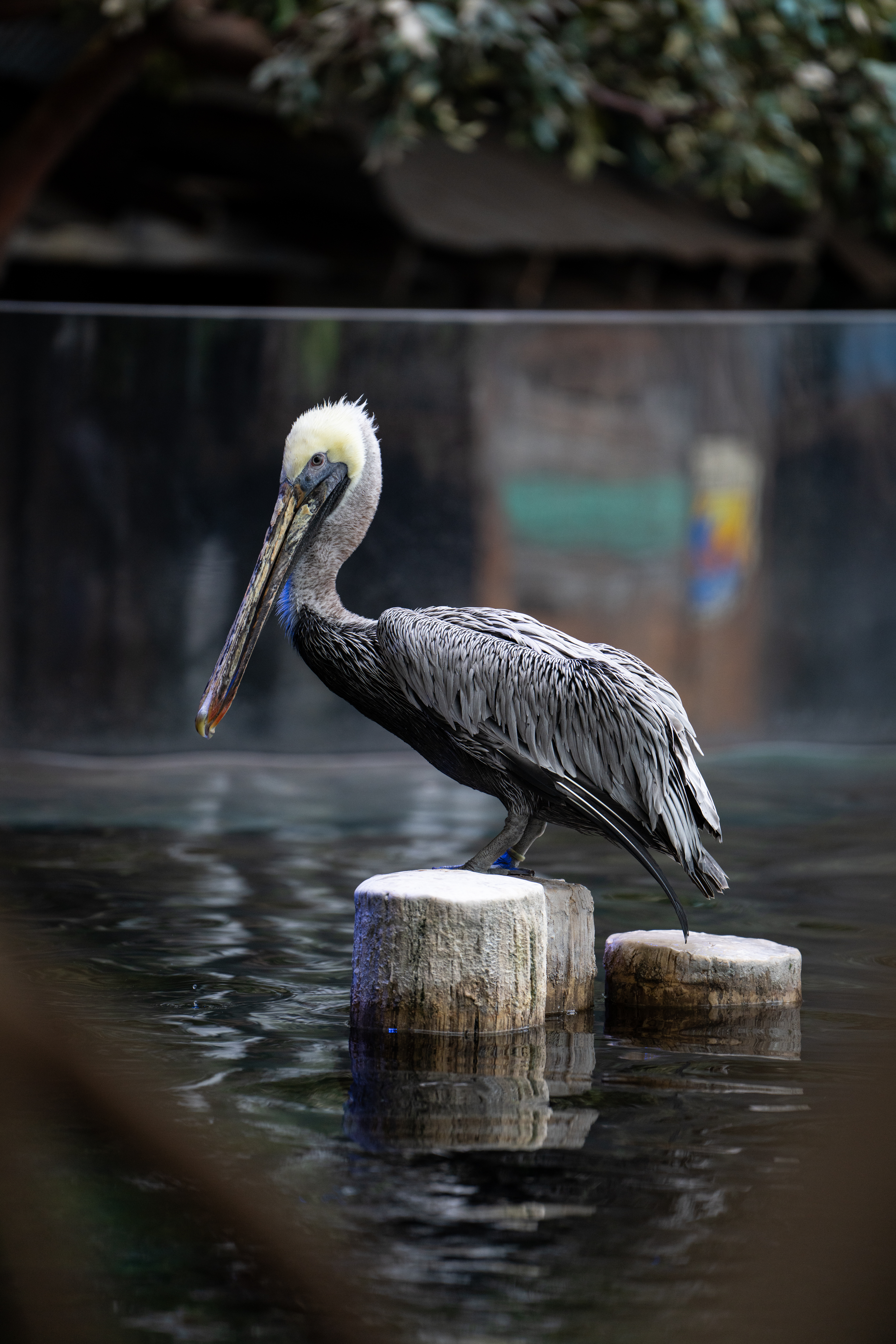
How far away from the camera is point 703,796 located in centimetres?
453

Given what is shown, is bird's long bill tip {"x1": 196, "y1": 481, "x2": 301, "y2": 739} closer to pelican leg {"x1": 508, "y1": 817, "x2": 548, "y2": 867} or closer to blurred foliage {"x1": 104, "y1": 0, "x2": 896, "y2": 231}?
pelican leg {"x1": 508, "y1": 817, "x2": 548, "y2": 867}

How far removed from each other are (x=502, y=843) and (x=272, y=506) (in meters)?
4.95

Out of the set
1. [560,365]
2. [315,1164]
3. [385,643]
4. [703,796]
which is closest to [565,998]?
[703,796]

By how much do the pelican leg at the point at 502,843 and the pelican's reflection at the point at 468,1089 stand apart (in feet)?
1.39

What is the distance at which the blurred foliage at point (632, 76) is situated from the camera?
744 centimetres

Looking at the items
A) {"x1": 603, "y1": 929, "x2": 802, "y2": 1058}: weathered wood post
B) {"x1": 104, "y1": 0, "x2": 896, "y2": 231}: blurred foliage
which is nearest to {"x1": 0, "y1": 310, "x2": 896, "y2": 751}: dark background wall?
{"x1": 104, "y1": 0, "x2": 896, "y2": 231}: blurred foliage

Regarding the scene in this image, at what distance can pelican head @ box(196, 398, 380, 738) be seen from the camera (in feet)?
15.8

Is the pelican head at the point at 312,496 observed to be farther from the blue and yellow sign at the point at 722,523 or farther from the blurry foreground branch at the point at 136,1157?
the blue and yellow sign at the point at 722,523

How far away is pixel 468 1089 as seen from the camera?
3979 mm

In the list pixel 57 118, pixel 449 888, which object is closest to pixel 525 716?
pixel 449 888

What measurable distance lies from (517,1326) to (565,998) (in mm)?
1851

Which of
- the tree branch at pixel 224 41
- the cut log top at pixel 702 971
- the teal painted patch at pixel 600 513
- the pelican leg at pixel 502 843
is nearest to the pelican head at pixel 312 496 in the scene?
the pelican leg at pixel 502 843

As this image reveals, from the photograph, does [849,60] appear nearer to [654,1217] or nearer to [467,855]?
[467,855]

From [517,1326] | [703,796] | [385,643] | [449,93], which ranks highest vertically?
[449,93]
